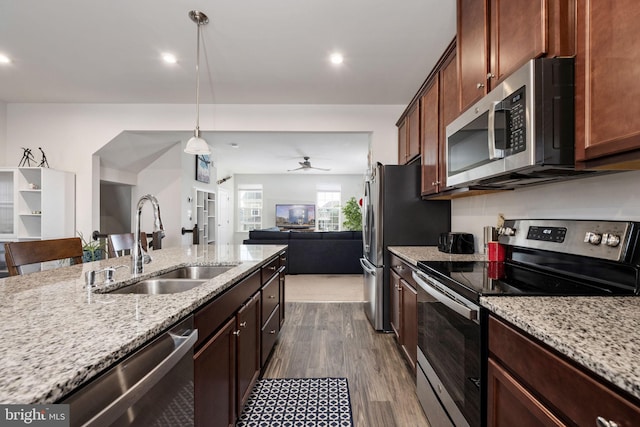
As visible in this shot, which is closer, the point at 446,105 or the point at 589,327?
the point at 589,327

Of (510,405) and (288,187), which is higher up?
(288,187)

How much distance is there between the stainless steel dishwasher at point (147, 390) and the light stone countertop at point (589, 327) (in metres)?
0.98

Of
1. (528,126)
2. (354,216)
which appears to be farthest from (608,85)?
(354,216)

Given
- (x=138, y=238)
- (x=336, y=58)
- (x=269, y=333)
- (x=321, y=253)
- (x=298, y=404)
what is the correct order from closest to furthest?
(x=138, y=238) < (x=298, y=404) < (x=269, y=333) < (x=336, y=58) < (x=321, y=253)

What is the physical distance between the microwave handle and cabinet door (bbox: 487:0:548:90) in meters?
0.16

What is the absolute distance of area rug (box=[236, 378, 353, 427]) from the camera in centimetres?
169

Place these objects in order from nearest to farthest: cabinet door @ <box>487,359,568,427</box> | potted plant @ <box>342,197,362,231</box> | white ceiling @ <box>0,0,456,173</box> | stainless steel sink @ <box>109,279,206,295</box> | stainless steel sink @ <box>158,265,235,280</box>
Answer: cabinet door @ <box>487,359,568,427</box>
stainless steel sink @ <box>109,279,206,295</box>
stainless steel sink @ <box>158,265,235,280</box>
white ceiling @ <box>0,0,456,173</box>
potted plant @ <box>342,197,362,231</box>

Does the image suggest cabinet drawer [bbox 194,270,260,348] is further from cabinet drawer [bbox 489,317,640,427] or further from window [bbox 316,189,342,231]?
window [bbox 316,189,342,231]

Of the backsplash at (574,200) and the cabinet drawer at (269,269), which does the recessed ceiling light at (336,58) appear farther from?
the cabinet drawer at (269,269)

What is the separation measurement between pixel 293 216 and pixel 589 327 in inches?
350

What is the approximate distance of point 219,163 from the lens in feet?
25.9

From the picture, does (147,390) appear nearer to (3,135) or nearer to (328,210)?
(3,135)

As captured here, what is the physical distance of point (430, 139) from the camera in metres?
2.55

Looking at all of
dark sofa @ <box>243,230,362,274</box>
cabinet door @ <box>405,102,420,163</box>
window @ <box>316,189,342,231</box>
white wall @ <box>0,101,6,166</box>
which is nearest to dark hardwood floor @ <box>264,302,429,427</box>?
cabinet door @ <box>405,102,420,163</box>
